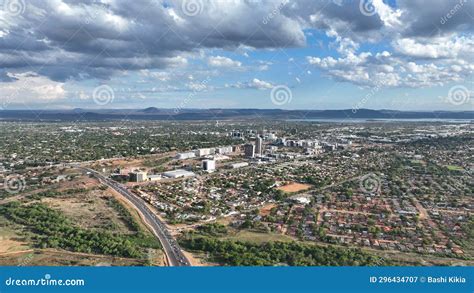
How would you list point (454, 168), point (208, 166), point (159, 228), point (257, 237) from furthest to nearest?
point (454, 168) → point (208, 166) → point (159, 228) → point (257, 237)

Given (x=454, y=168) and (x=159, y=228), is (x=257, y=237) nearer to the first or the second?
(x=159, y=228)

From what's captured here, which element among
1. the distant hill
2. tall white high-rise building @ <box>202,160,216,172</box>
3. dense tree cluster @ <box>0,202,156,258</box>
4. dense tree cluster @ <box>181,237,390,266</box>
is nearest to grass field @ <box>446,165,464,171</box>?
tall white high-rise building @ <box>202,160,216,172</box>

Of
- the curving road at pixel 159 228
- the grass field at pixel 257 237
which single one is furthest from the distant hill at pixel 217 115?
the grass field at pixel 257 237

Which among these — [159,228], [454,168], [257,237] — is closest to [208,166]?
[159,228]

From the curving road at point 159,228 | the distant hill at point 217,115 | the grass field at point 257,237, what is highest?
the distant hill at point 217,115

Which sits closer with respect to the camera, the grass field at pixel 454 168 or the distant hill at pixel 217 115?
the grass field at pixel 454 168

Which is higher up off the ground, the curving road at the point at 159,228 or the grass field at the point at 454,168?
the grass field at the point at 454,168

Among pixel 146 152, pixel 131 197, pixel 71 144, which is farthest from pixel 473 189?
pixel 71 144

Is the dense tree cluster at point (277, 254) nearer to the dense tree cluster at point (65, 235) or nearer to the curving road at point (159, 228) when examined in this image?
the curving road at point (159, 228)

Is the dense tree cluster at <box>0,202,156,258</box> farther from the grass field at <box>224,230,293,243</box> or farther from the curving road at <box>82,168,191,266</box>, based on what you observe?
the grass field at <box>224,230,293,243</box>
